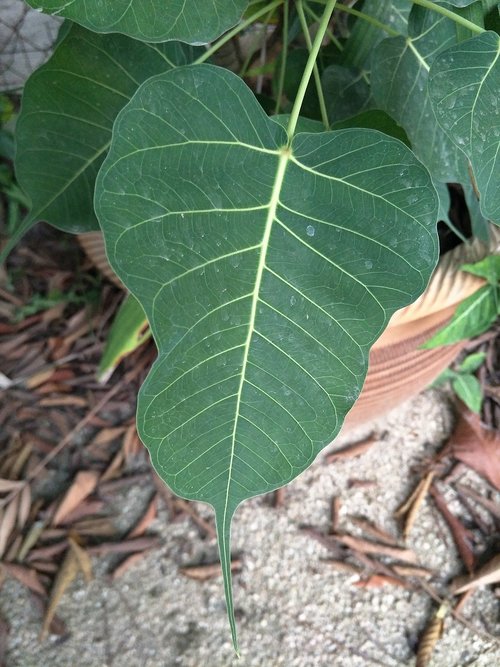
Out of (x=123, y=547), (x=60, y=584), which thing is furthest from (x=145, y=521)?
(x=60, y=584)

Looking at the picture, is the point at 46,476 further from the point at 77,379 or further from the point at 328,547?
the point at 328,547

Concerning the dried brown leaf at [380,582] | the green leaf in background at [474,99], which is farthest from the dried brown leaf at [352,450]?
the green leaf in background at [474,99]

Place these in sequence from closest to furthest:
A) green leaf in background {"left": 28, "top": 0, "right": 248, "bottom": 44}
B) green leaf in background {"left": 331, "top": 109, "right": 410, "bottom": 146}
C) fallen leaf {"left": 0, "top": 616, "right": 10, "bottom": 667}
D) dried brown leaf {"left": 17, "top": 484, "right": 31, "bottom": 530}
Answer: green leaf in background {"left": 28, "top": 0, "right": 248, "bottom": 44}
green leaf in background {"left": 331, "top": 109, "right": 410, "bottom": 146}
fallen leaf {"left": 0, "top": 616, "right": 10, "bottom": 667}
dried brown leaf {"left": 17, "top": 484, "right": 31, "bottom": 530}

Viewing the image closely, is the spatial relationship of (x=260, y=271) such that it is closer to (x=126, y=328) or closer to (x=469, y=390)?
(x=126, y=328)

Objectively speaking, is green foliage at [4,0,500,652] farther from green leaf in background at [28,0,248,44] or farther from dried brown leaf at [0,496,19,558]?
dried brown leaf at [0,496,19,558]

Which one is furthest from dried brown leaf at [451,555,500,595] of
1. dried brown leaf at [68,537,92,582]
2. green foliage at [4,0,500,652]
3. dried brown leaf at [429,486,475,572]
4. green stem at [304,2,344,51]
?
green stem at [304,2,344,51]
